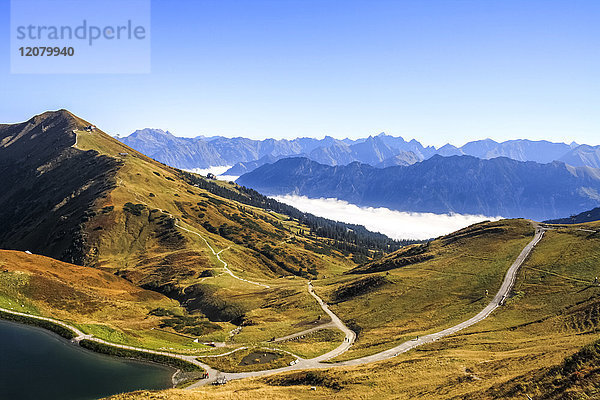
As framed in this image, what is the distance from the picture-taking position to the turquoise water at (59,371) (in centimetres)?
6197

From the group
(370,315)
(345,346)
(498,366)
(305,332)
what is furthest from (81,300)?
(498,366)

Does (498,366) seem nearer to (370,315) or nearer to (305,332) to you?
(370,315)

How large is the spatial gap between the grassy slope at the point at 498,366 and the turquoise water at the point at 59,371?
21.2 metres

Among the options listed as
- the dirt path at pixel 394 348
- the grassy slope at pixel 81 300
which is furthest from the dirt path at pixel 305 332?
the grassy slope at pixel 81 300

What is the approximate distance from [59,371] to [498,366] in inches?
3123

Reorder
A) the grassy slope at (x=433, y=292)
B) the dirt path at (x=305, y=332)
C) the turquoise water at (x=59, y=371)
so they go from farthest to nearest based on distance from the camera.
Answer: the dirt path at (x=305, y=332) → the grassy slope at (x=433, y=292) → the turquoise water at (x=59, y=371)

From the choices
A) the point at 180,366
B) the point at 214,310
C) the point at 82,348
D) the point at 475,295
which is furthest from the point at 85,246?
the point at 475,295

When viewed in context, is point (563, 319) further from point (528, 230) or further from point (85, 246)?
point (85, 246)

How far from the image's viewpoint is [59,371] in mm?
69188

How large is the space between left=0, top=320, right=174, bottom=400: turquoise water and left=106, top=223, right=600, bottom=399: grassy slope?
21163mm

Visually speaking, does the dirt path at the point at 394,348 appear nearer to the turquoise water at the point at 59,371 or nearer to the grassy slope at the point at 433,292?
the grassy slope at the point at 433,292

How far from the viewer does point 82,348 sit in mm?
79938

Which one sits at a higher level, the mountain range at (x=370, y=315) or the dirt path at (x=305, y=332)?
the mountain range at (x=370, y=315)

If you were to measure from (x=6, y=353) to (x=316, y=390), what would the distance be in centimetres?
6537
